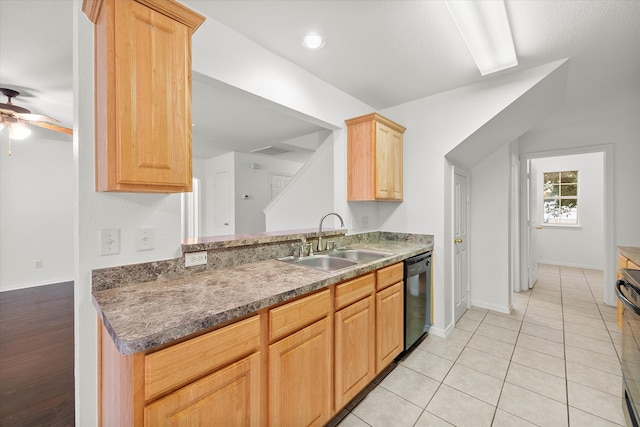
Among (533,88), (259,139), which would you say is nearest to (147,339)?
A: (533,88)

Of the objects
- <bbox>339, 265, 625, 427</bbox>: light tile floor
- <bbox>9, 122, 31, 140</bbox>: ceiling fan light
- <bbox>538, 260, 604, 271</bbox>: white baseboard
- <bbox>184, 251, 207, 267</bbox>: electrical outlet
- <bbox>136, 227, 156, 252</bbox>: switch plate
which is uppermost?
<bbox>9, 122, 31, 140</bbox>: ceiling fan light

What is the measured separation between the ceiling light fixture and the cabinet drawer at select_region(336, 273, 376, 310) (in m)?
1.72

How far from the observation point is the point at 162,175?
1209 mm

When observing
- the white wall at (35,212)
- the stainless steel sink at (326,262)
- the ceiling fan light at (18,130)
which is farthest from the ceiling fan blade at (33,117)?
the stainless steel sink at (326,262)

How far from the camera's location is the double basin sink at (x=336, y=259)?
211 cm

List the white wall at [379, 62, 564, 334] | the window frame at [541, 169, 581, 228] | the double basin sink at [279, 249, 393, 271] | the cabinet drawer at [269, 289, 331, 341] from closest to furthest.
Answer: the cabinet drawer at [269, 289, 331, 341], the double basin sink at [279, 249, 393, 271], the white wall at [379, 62, 564, 334], the window frame at [541, 169, 581, 228]

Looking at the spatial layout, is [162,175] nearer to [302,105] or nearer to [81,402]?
[81,402]

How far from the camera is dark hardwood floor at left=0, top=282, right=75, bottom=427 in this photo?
5.59 ft

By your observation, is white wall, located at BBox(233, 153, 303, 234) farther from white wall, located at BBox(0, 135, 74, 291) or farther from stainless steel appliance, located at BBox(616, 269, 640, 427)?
stainless steel appliance, located at BBox(616, 269, 640, 427)

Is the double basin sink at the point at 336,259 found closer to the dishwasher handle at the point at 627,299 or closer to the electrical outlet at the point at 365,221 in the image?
the electrical outlet at the point at 365,221

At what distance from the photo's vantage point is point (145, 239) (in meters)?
1.42

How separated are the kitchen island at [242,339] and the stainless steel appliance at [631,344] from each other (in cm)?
128

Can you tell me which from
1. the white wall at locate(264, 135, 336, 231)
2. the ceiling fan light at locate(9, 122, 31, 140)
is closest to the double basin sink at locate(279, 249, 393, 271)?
the white wall at locate(264, 135, 336, 231)

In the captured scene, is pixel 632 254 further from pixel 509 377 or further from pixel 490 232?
pixel 509 377
